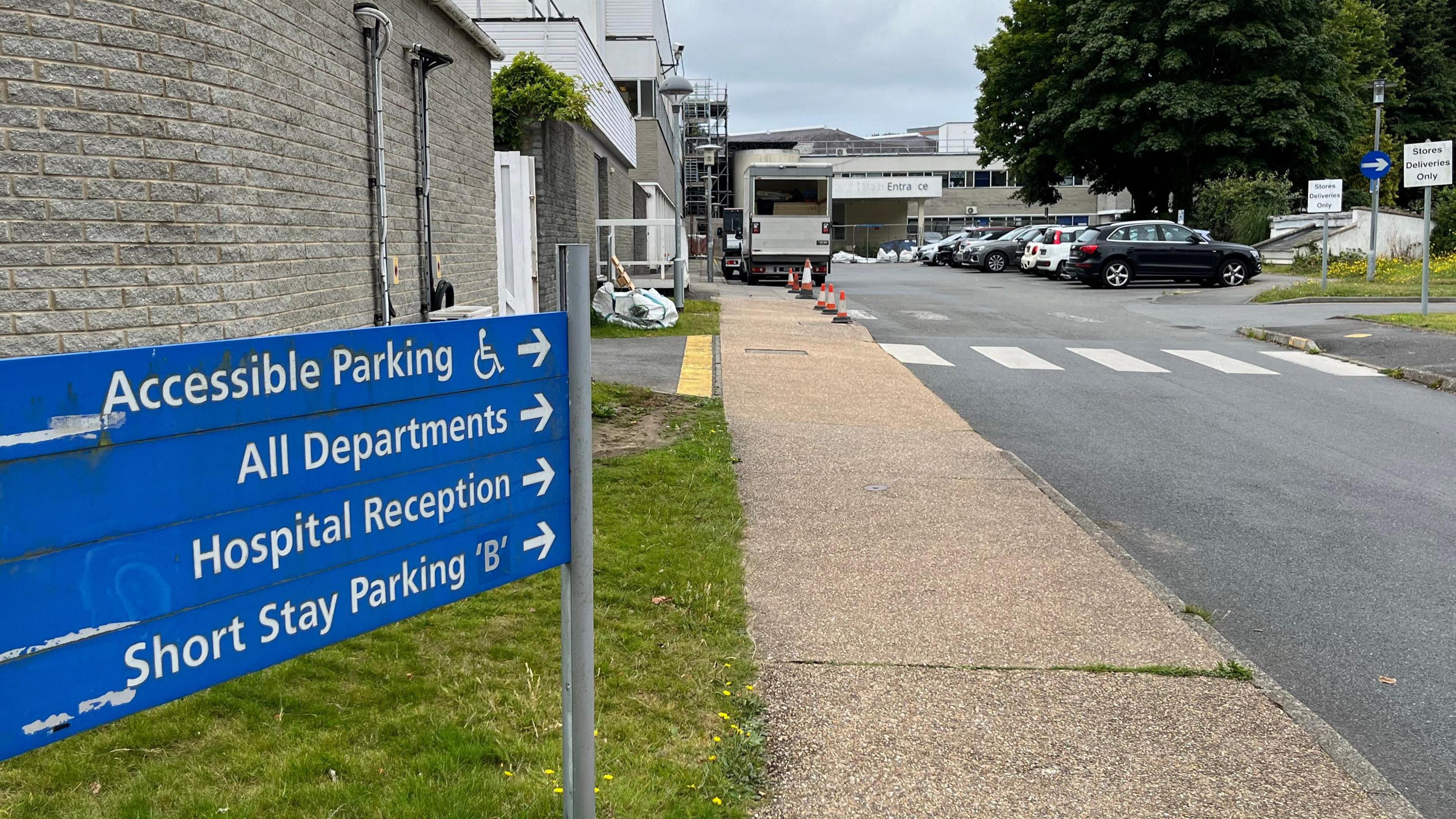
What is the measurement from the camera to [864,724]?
4133 millimetres

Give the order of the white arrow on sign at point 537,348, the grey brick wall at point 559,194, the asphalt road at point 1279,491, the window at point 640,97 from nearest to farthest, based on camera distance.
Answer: the white arrow on sign at point 537,348 → the asphalt road at point 1279,491 → the grey brick wall at point 559,194 → the window at point 640,97

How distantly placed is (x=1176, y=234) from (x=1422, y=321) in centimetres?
1256

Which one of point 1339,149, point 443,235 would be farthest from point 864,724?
point 1339,149

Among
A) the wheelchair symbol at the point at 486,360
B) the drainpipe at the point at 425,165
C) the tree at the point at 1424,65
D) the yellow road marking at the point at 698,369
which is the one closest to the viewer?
the wheelchair symbol at the point at 486,360

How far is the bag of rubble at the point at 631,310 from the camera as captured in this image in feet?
61.2

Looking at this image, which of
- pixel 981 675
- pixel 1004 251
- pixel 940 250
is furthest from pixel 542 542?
pixel 940 250

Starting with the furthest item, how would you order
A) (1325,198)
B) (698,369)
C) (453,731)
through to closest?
(1325,198) → (698,369) → (453,731)

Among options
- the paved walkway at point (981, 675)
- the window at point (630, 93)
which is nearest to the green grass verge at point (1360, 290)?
the paved walkway at point (981, 675)

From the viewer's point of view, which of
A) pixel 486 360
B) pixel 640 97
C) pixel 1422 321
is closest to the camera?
pixel 486 360

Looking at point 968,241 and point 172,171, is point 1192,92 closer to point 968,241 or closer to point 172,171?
point 968,241

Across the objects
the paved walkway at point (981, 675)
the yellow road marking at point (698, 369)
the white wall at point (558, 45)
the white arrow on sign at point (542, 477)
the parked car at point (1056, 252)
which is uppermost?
the white wall at point (558, 45)

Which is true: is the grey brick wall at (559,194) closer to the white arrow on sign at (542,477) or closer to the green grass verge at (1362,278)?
the white arrow on sign at (542,477)

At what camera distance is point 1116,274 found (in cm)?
3069

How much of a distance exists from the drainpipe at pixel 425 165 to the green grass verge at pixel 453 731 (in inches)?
210
